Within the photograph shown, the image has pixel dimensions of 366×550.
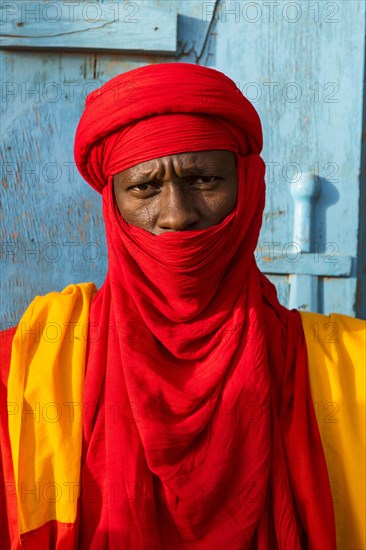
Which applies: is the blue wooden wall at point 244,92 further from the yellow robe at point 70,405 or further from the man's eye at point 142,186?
the man's eye at point 142,186

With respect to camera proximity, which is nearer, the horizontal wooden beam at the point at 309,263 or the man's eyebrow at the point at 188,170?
the man's eyebrow at the point at 188,170

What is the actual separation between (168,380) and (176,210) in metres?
0.48

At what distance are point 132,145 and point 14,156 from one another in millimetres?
1335

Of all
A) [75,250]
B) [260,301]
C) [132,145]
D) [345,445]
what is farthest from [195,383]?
[75,250]

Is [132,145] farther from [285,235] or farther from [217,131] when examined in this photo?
[285,235]

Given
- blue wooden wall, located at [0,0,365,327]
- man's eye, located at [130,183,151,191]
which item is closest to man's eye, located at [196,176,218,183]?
man's eye, located at [130,183,151,191]

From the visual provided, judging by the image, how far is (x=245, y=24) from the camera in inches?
136

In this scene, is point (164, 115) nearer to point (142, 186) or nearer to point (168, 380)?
point (142, 186)

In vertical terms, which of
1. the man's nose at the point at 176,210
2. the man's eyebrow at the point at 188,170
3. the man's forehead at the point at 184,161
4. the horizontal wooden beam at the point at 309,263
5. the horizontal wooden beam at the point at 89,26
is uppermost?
the horizontal wooden beam at the point at 89,26

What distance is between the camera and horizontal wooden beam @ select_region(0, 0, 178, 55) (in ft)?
11.0

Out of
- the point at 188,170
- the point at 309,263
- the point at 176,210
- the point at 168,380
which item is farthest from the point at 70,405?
the point at 309,263

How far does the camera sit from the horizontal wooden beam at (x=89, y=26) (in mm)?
3346

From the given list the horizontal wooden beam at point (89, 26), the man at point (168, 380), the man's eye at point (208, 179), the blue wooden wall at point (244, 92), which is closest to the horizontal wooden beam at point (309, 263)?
the blue wooden wall at point (244, 92)

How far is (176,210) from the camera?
2.18 m
